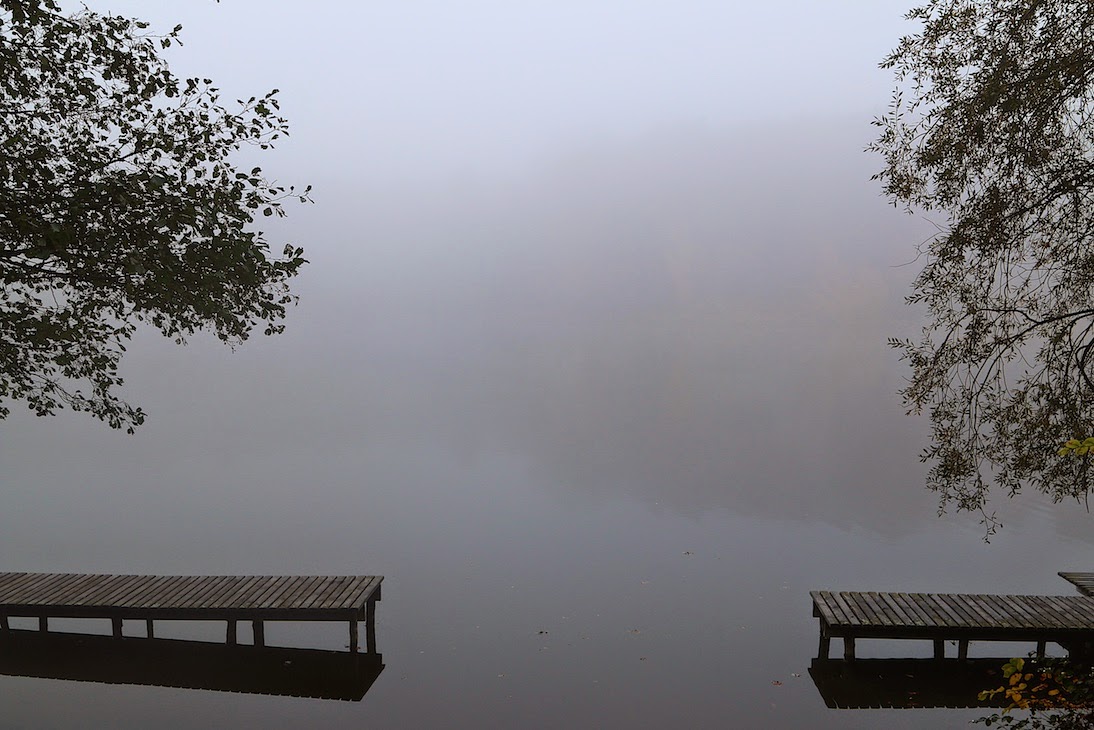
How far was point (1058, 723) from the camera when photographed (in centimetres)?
585

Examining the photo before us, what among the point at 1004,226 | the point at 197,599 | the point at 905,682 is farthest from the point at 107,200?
the point at 905,682

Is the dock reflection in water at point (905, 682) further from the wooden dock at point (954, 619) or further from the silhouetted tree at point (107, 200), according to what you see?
the silhouetted tree at point (107, 200)

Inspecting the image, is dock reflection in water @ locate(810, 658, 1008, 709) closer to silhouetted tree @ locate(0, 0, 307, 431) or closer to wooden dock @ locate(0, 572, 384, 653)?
wooden dock @ locate(0, 572, 384, 653)

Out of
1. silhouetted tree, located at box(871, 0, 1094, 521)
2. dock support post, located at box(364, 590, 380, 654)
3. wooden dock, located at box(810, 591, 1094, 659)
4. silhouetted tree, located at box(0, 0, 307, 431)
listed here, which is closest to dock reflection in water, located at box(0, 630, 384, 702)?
dock support post, located at box(364, 590, 380, 654)

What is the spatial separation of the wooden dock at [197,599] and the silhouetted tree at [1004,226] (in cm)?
688

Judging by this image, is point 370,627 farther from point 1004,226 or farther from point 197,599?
point 1004,226

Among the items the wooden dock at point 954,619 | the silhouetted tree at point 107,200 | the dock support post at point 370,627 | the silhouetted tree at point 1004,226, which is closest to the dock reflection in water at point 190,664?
the dock support post at point 370,627

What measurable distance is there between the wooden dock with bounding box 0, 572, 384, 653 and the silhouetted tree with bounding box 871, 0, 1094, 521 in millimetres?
6882

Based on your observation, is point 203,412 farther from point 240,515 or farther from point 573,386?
point 240,515

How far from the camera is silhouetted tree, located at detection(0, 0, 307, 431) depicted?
6219 millimetres

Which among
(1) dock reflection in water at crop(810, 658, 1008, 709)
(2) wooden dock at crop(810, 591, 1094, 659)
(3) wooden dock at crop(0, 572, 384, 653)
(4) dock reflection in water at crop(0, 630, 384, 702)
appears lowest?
(1) dock reflection in water at crop(810, 658, 1008, 709)

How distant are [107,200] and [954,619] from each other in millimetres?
9614

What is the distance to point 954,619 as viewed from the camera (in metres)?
9.67

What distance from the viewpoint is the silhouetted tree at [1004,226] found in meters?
7.32
